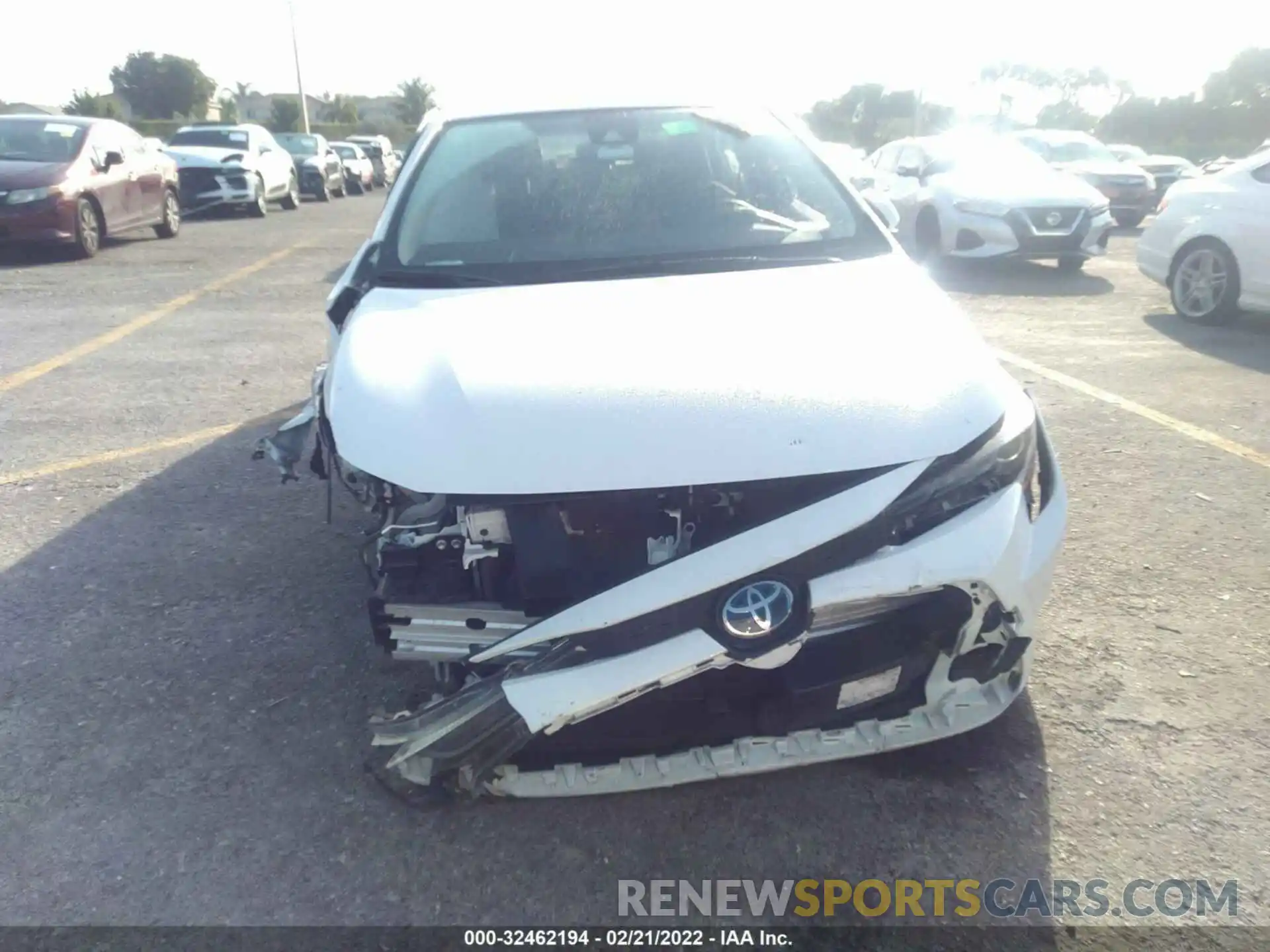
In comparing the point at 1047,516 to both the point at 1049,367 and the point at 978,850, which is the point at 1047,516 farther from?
the point at 1049,367

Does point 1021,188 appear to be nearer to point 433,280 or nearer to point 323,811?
point 433,280

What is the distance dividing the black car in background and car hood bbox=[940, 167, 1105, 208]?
52.5 feet

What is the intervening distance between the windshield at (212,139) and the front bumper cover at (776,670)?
18941 millimetres

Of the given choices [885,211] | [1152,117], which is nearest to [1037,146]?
[885,211]

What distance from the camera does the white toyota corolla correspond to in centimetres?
223

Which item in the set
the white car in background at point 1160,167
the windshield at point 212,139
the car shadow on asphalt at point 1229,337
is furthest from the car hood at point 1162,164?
the windshield at point 212,139

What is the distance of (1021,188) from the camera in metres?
10.9

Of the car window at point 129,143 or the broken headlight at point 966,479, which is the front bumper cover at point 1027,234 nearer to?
the broken headlight at point 966,479

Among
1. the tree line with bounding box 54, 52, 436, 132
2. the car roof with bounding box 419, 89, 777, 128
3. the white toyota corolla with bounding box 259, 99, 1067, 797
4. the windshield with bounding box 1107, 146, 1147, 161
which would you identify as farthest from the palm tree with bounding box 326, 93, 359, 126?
the white toyota corolla with bounding box 259, 99, 1067, 797

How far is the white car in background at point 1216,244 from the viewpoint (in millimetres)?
7848

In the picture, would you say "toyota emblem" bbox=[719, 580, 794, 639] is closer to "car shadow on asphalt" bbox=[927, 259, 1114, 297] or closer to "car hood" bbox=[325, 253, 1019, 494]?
"car hood" bbox=[325, 253, 1019, 494]

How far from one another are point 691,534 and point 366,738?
118 cm

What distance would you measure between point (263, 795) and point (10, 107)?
53.4 meters

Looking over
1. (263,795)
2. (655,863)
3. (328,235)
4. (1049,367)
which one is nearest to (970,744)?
(655,863)
